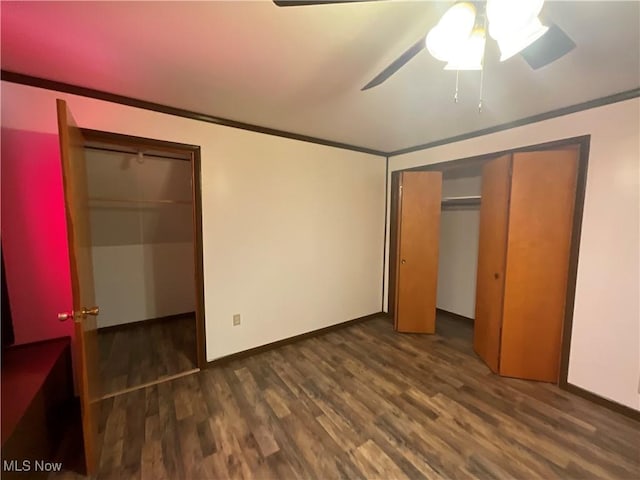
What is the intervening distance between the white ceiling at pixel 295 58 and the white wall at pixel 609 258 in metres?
0.26

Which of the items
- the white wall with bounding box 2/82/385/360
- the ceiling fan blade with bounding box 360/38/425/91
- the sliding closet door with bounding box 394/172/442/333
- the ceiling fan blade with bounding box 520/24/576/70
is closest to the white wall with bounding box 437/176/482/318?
the sliding closet door with bounding box 394/172/442/333

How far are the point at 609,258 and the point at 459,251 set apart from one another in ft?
5.93

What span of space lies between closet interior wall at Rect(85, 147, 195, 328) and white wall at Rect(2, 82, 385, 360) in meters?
0.93

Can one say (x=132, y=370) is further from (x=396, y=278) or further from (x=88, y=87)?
(x=396, y=278)

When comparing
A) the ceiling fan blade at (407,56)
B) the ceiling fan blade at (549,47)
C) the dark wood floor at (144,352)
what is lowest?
the dark wood floor at (144,352)

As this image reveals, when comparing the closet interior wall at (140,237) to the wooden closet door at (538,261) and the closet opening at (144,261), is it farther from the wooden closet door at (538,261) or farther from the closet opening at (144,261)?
the wooden closet door at (538,261)

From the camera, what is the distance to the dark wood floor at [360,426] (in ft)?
5.27

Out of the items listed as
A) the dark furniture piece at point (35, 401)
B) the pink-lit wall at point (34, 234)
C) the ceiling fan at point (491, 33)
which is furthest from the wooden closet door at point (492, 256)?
the pink-lit wall at point (34, 234)

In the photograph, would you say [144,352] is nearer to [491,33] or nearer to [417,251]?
[417,251]

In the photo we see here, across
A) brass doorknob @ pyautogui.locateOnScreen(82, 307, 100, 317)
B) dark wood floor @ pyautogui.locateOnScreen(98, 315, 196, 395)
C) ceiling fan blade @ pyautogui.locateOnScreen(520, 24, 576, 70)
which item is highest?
ceiling fan blade @ pyautogui.locateOnScreen(520, 24, 576, 70)

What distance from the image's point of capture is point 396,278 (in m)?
3.69

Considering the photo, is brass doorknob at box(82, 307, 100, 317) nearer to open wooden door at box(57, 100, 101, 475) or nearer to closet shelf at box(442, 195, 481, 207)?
open wooden door at box(57, 100, 101, 475)

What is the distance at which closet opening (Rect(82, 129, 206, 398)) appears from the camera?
260 centimetres

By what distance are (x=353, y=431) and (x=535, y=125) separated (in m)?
2.89
